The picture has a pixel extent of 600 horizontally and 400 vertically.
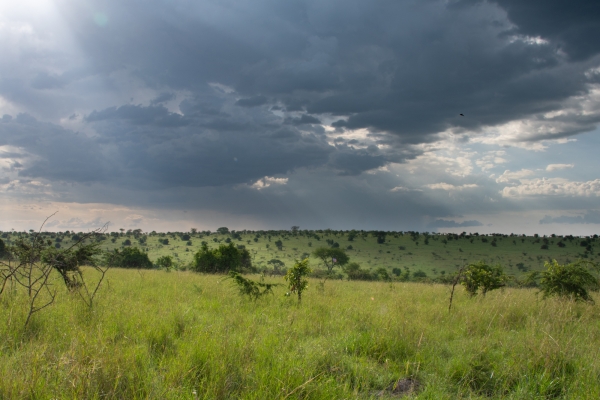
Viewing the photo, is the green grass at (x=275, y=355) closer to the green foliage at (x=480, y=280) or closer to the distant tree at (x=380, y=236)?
the green foliage at (x=480, y=280)

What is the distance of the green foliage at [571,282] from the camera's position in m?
11.4

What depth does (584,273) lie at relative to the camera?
1159cm

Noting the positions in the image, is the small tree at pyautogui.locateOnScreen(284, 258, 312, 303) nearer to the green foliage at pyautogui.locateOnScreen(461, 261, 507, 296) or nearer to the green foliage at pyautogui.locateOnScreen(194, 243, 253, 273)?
the green foliage at pyautogui.locateOnScreen(461, 261, 507, 296)

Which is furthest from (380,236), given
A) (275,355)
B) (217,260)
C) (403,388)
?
(275,355)

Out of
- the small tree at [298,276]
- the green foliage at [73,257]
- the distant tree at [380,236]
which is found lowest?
the distant tree at [380,236]

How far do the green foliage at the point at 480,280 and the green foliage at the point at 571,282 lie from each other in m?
2.08

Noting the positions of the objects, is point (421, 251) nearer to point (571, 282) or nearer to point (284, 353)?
point (571, 282)

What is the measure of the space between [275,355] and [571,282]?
10.9 m

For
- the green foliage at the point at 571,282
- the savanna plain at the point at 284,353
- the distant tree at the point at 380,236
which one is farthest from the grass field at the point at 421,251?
the savanna plain at the point at 284,353

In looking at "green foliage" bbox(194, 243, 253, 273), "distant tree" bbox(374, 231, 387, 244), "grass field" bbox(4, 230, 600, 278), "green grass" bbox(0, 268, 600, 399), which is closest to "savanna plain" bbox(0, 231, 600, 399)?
"green grass" bbox(0, 268, 600, 399)

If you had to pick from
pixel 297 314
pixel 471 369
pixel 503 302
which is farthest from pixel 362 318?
pixel 503 302

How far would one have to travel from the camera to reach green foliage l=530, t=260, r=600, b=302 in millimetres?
11391

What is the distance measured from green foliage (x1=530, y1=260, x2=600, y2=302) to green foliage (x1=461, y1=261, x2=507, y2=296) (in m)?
2.08

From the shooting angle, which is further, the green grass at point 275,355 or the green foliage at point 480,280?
the green foliage at point 480,280
